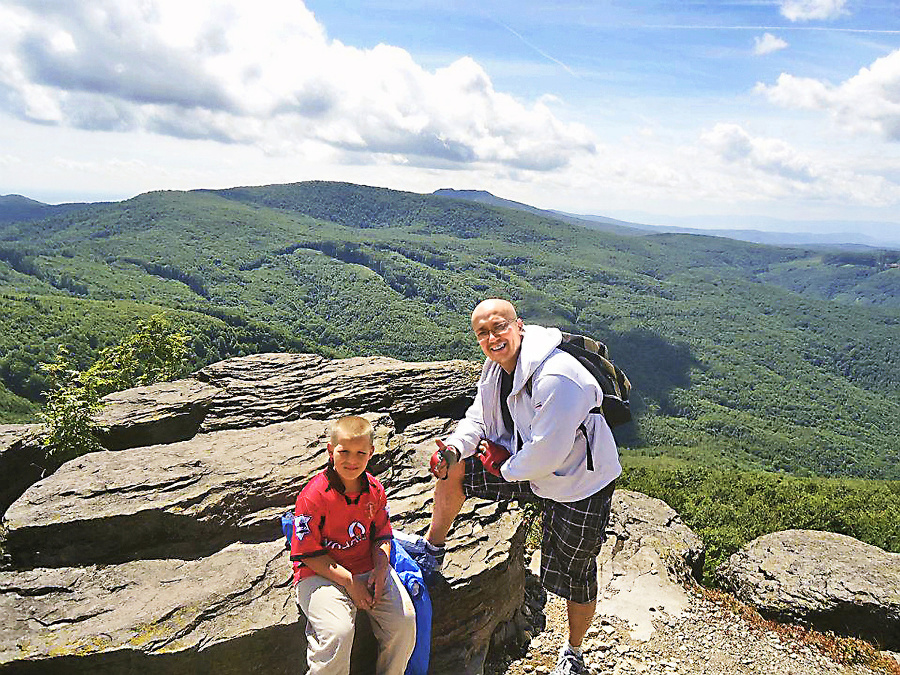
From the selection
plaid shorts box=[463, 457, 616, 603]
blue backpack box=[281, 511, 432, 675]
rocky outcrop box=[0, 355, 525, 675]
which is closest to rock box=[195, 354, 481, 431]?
rocky outcrop box=[0, 355, 525, 675]

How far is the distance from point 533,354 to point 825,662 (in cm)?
639

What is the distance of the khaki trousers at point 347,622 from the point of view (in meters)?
4.77

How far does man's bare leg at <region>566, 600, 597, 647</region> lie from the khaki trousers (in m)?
1.72

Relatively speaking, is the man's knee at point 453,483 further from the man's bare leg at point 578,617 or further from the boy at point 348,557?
the man's bare leg at point 578,617

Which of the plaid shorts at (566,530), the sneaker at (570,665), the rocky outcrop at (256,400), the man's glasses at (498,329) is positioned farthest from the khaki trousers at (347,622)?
the rocky outcrop at (256,400)

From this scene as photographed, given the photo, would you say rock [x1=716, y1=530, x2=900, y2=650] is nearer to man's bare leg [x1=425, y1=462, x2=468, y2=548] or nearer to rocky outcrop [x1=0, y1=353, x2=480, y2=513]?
man's bare leg [x1=425, y1=462, x2=468, y2=548]

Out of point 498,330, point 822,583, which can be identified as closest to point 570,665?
point 498,330

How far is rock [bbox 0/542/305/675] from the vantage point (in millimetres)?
5062

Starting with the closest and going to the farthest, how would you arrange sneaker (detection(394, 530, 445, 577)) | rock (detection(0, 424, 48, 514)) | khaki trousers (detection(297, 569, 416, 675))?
khaki trousers (detection(297, 569, 416, 675)) → sneaker (detection(394, 530, 445, 577)) → rock (detection(0, 424, 48, 514))

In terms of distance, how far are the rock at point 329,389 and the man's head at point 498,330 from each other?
22.6 ft

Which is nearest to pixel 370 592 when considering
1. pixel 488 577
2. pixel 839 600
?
pixel 488 577

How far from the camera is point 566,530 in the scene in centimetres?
542

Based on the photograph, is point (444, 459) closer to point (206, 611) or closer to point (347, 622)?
point (347, 622)

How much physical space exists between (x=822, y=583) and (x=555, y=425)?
7350 mm
